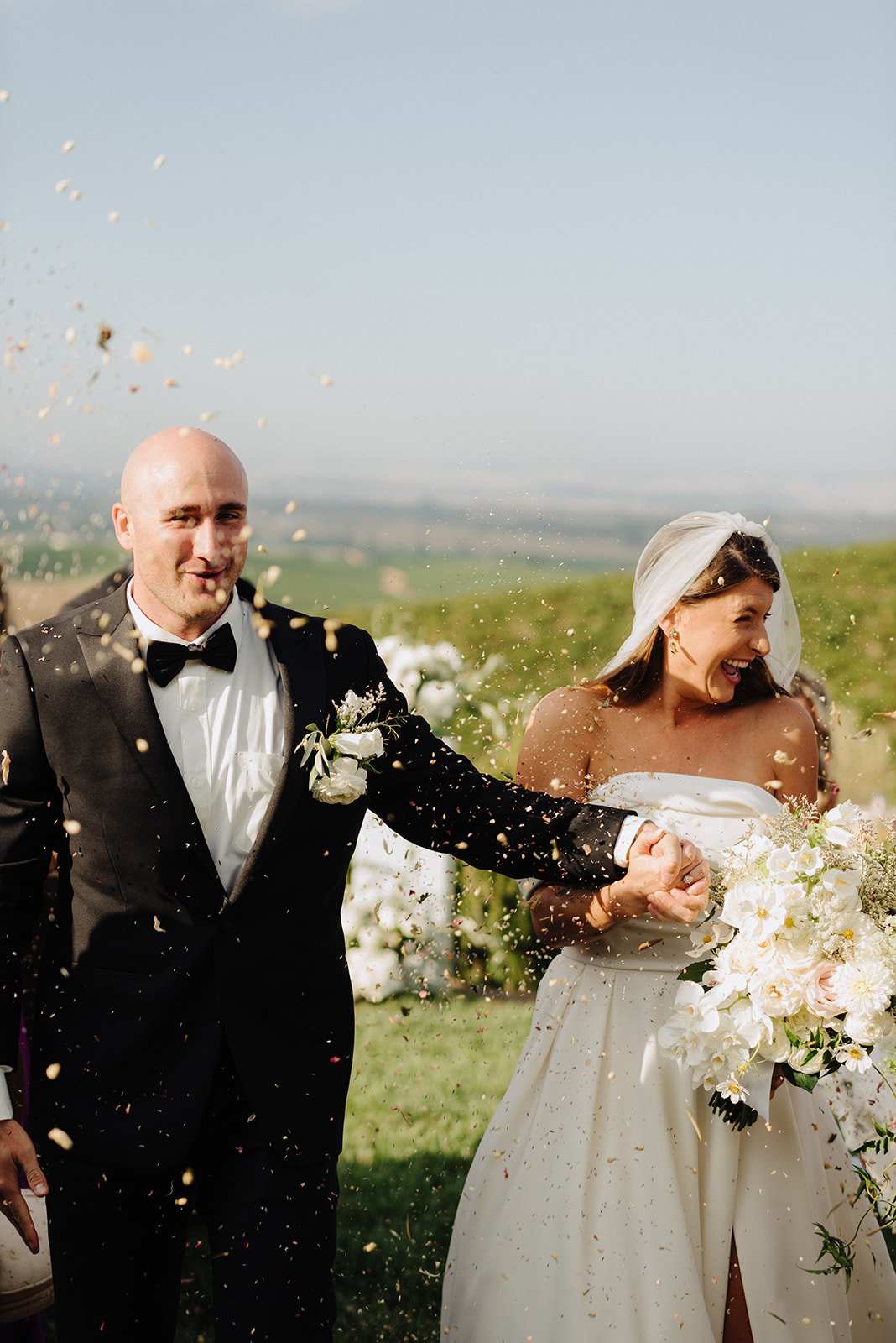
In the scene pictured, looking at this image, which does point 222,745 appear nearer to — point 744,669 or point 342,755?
point 342,755

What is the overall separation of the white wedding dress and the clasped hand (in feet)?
1.15

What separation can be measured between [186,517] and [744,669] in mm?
1876

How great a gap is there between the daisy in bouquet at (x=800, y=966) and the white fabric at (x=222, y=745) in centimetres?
110

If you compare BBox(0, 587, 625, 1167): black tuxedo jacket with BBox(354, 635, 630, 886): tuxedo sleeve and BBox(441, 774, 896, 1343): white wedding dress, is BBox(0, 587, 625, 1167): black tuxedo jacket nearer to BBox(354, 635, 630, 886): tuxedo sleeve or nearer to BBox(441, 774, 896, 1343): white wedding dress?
BBox(354, 635, 630, 886): tuxedo sleeve

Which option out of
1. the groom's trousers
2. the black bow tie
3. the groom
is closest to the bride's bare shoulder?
the groom

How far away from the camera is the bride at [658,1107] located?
3484mm

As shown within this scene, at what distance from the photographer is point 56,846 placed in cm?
310

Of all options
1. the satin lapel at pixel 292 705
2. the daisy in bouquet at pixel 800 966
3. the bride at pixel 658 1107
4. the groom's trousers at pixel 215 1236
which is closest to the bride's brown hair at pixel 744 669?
the bride at pixel 658 1107

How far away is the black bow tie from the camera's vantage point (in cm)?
310

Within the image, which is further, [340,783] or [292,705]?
[292,705]

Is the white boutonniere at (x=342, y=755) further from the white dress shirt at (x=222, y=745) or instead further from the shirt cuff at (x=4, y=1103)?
the shirt cuff at (x=4, y=1103)

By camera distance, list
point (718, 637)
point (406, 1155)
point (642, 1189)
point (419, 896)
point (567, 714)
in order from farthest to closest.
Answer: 1. point (419, 896)
2. point (406, 1155)
3. point (567, 714)
4. point (718, 637)
5. point (642, 1189)

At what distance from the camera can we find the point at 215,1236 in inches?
119

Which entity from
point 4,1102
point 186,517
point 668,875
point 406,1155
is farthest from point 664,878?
point 406,1155
